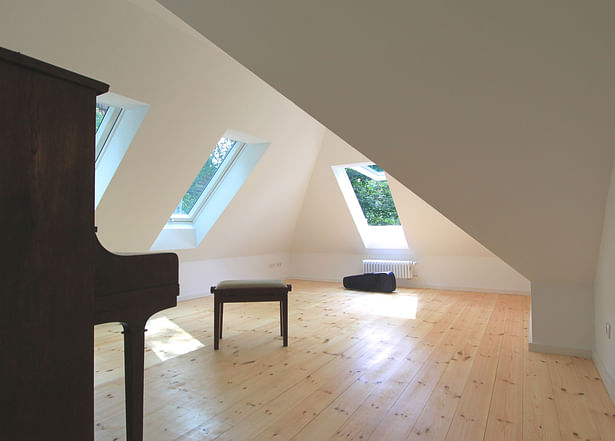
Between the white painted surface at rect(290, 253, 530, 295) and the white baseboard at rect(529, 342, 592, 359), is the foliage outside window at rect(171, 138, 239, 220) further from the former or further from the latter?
the white baseboard at rect(529, 342, 592, 359)

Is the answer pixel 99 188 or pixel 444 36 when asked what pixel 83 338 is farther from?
pixel 99 188

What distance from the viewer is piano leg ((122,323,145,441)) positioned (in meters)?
1.49

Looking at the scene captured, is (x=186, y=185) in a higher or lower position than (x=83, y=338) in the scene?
higher

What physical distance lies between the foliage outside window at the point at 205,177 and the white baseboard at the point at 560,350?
13.6 feet

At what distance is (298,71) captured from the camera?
6.10ft

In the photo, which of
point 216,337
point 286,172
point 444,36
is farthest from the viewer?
point 286,172

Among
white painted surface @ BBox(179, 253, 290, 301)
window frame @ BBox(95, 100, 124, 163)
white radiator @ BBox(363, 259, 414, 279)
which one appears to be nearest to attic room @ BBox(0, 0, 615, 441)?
window frame @ BBox(95, 100, 124, 163)

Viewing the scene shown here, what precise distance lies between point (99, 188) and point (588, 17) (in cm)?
392

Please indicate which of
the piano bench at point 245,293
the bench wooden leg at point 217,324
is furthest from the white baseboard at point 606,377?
the bench wooden leg at point 217,324

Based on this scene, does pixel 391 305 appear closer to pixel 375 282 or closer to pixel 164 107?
pixel 375 282

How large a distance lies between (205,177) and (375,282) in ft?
10.6

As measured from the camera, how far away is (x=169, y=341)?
3.58 metres

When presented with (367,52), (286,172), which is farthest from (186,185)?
(367,52)

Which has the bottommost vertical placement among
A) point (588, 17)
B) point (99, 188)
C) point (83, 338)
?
point (83, 338)
